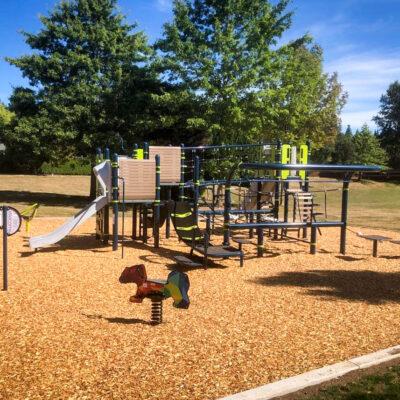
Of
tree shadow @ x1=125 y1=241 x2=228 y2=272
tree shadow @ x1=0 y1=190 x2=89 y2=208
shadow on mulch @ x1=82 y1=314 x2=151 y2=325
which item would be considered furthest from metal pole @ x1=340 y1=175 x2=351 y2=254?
tree shadow @ x1=0 y1=190 x2=89 y2=208

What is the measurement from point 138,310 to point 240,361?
6.53 ft

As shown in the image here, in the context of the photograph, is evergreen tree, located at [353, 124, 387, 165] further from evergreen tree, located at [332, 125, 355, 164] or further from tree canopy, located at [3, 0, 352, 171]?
tree canopy, located at [3, 0, 352, 171]

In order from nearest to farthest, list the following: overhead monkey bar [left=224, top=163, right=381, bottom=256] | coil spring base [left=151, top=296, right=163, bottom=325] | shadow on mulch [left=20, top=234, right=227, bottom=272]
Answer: coil spring base [left=151, top=296, right=163, bottom=325], overhead monkey bar [left=224, top=163, right=381, bottom=256], shadow on mulch [left=20, top=234, right=227, bottom=272]

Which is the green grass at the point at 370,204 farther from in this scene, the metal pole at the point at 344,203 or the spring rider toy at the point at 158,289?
the spring rider toy at the point at 158,289

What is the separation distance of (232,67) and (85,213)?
510 inches

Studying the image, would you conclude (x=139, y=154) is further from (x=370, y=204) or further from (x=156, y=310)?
(x=370, y=204)

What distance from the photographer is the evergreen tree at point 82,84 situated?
21.7m

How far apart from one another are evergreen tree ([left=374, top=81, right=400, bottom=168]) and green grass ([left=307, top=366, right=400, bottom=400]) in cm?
6109

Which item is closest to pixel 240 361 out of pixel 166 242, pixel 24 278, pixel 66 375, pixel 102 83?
pixel 66 375

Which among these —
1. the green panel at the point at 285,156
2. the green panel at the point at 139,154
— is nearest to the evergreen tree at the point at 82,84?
the green panel at the point at 139,154

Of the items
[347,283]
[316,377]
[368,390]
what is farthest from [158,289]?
[347,283]

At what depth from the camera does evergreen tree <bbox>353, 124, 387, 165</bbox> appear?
53.2 metres

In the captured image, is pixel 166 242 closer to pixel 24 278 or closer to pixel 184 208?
pixel 184 208

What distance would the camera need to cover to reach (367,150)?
53750mm
